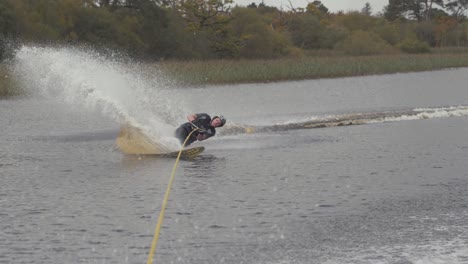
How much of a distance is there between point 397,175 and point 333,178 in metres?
1.33

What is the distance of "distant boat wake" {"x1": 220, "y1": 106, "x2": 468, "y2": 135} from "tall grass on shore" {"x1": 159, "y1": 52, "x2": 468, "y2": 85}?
20096mm

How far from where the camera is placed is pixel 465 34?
328 feet

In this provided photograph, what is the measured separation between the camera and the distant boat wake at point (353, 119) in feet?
76.0

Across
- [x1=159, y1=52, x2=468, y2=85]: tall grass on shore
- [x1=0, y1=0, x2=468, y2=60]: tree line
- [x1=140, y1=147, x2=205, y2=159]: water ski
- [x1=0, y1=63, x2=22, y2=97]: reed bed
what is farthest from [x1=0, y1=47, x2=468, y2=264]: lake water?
[x1=0, y1=0, x2=468, y2=60]: tree line

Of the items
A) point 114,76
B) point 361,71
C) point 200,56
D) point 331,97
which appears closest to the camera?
point 114,76

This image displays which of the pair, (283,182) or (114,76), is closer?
(283,182)

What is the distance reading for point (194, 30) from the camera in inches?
2943

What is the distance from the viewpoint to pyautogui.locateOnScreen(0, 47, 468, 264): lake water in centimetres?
1002

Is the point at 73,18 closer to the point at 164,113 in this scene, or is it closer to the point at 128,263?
the point at 164,113

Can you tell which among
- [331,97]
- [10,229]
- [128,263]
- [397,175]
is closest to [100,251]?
[128,263]

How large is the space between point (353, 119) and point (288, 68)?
26.4 meters

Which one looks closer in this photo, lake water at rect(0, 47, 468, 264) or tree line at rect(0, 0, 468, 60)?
lake water at rect(0, 47, 468, 264)

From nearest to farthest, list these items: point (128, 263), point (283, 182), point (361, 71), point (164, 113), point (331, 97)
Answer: point (128, 263)
point (283, 182)
point (164, 113)
point (331, 97)
point (361, 71)

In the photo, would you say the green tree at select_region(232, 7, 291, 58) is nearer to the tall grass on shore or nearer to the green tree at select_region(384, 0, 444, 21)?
the tall grass on shore
